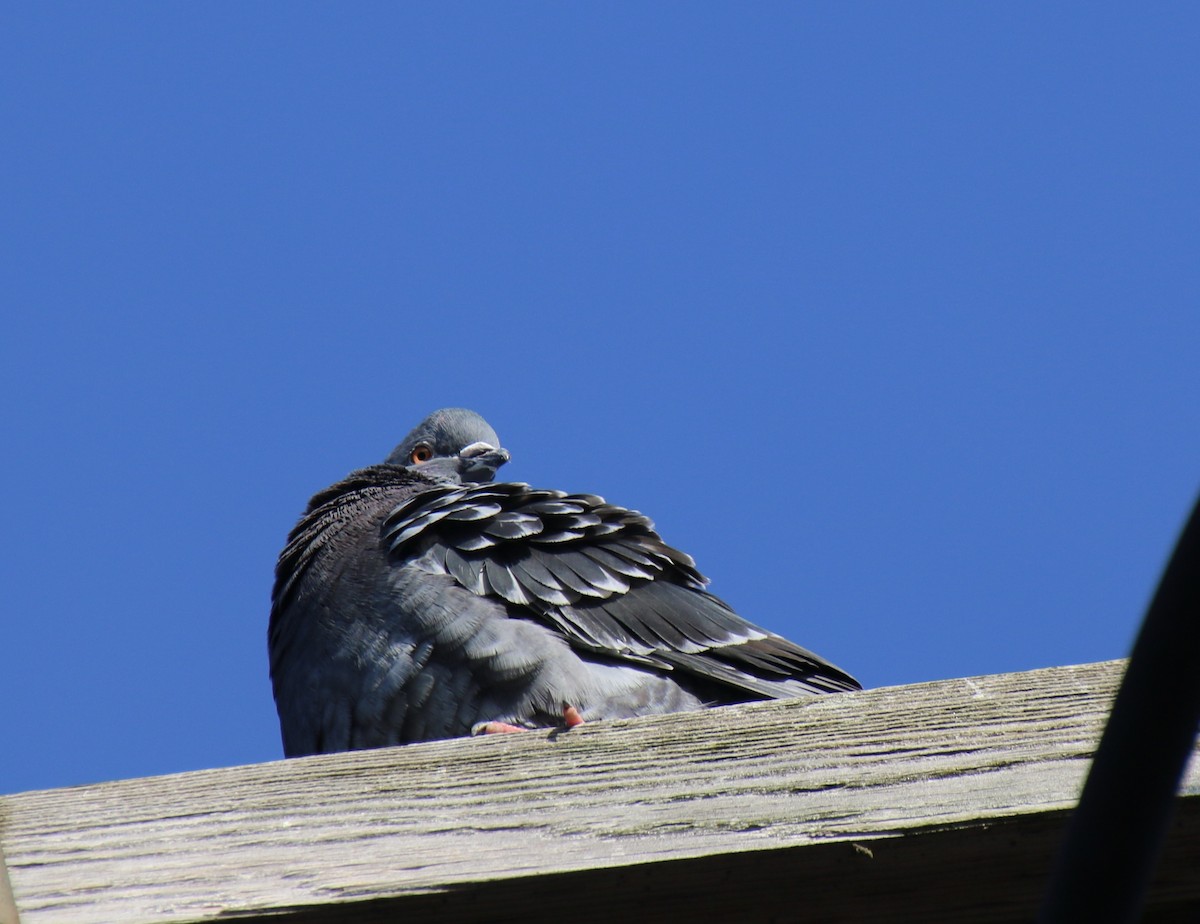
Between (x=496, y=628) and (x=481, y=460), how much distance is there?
3.11 meters

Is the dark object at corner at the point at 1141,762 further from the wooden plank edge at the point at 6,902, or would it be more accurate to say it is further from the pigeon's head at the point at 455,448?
the pigeon's head at the point at 455,448

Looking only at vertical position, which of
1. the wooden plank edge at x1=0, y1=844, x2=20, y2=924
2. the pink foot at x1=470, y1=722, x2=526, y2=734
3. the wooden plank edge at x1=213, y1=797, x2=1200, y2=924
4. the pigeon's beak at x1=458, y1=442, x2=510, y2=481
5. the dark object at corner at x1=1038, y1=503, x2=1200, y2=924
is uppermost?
the pigeon's beak at x1=458, y1=442, x2=510, y2=481

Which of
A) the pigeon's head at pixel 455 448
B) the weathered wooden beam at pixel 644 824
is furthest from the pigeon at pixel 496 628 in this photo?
the weathered wooden beam at pixel 644 824

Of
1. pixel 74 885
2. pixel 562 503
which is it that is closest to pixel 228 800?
pixel 74 885

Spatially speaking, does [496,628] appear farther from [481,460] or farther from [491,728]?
[481,460]

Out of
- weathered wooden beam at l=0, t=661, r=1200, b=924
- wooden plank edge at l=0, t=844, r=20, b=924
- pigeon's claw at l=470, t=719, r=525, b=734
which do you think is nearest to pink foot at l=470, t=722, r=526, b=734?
pigeon's claw at l=470, t=719, r=525, b=734

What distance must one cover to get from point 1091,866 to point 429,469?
7.32 meters

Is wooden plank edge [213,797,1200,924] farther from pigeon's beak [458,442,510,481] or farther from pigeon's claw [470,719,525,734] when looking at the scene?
pigeon's beak [458,442,510,481]

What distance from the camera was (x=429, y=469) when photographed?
8.03 metres

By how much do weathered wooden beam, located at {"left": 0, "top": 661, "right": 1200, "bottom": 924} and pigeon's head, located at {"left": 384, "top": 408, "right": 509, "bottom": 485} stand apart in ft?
19.8

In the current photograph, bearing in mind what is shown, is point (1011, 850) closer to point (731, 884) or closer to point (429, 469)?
point (731, 884)

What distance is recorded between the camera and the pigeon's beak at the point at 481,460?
26.9 ft

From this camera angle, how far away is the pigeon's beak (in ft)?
26.9

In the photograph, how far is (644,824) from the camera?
1596 mm
